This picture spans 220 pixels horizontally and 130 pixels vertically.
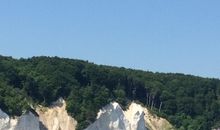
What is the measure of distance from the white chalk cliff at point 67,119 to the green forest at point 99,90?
1.01 meters

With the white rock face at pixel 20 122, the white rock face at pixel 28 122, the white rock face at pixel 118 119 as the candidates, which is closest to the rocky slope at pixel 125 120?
the white rock face at pixel 118 119

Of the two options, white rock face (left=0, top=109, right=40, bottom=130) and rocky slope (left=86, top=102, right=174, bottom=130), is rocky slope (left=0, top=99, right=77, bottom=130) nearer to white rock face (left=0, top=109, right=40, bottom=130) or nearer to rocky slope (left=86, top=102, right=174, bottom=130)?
white rock face (left=0, top=109, right=40, bottom=130)

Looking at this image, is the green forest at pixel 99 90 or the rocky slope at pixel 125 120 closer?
the green forest at pixel 99 90

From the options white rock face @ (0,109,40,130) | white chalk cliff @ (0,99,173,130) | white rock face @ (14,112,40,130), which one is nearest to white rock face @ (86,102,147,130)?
white chalk cliff @ (0,99,173,130)

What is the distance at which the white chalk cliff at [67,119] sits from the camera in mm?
115500

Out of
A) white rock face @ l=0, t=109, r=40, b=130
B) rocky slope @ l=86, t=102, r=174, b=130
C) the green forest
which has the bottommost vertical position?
white rock face @ l=0, t=109, r=40, b=130

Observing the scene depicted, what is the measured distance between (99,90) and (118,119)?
18.9ft

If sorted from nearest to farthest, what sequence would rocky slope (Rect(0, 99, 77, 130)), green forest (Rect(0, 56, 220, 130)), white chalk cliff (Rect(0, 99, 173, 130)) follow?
rocky slope (Rect(0, 99, 77, 130)) < white chalk cliff (Rect(0, 99, 173, 130)) < green forest (Rect(0, 56, 220, 130))

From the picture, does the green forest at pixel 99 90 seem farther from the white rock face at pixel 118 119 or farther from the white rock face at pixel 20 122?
the white rock face at pixel 20 122

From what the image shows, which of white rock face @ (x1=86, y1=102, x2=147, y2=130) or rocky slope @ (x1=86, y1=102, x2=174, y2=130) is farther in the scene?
rocky slope @ (x1=86, y1=102, x2=174, y2=130)

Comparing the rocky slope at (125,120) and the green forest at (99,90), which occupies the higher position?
the green forest at (99,90)

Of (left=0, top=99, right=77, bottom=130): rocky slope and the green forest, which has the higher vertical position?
the green forest

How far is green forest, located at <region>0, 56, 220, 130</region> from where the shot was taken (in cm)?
12400

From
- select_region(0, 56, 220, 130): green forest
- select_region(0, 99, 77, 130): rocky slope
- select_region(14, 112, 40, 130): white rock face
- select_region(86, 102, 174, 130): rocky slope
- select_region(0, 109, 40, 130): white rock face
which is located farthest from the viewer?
select_region(86, 102, 174, 130): rocky slope
